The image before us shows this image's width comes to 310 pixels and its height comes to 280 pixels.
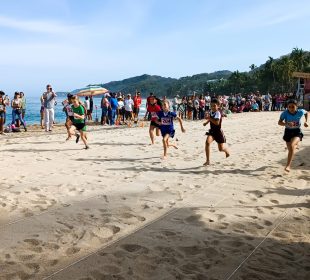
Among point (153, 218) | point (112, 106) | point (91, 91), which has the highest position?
point (91, 91)

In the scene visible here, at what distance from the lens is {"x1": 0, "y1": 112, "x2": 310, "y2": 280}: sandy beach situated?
3467 millimetres

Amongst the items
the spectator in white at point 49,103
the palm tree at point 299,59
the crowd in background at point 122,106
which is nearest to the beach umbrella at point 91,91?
the crowd in background at point 122,106

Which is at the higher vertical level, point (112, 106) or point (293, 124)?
point (112, 106)

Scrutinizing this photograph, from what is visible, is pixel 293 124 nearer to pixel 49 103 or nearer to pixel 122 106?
pixel 49 103

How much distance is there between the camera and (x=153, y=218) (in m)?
4.79

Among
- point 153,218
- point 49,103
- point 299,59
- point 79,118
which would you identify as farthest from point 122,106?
point 299,59

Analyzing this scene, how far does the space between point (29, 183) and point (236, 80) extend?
98836 millimetres

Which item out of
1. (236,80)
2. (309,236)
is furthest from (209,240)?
(236,80)

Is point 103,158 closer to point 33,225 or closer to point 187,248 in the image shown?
point 33,225

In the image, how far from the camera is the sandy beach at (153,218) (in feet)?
11.4

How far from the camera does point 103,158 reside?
30.4ft

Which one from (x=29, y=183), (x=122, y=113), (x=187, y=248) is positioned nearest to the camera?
(x=187, y=248)

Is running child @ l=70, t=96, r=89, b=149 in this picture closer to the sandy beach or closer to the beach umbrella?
the sandy beach

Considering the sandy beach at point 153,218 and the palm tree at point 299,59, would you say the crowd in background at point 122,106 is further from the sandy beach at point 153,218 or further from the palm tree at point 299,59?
the palm tree at point 299,59
